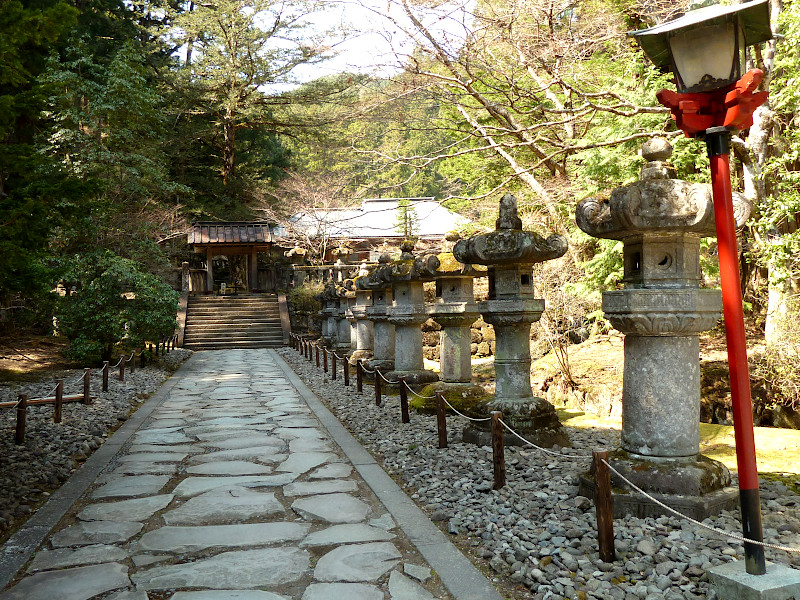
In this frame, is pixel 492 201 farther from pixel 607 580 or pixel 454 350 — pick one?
pixel 607 580

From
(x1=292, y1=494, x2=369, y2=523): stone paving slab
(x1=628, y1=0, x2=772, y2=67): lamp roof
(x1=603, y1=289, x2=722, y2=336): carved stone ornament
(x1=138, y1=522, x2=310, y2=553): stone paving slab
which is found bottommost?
(x1=292, y1=494, x2=369, y2=523): stone paving slab

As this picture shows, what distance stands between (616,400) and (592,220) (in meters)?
5.63

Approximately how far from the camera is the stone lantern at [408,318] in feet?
32.3

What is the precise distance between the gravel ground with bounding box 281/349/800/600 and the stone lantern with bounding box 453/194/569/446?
29cm

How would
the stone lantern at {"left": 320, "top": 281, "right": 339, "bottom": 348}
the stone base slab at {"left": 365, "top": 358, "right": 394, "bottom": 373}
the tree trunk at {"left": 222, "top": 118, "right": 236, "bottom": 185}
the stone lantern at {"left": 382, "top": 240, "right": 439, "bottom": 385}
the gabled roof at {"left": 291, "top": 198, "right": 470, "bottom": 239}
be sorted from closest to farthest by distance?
the stone lantern at {"left": 382, "top": 240, "right": 439, "bottom": 385}, the stone base slab at {"left": 365, "top": 358, "right": 394, "bottom": 373}, the stone lantern at {"left": 320, "top": 281, "right": 339, "bottom": 348}, the gabled roof at {"left": 291, "top": 198, "right": 470, "bottom": 239}, the tree trunk at {"left": 222, "top": 118, "right": 236, "bottom": 185}

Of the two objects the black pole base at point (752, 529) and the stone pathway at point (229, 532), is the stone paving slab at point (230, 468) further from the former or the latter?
the black pole base at point (752, 529)

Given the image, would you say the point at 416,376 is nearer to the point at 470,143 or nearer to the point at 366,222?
the point at 470,143

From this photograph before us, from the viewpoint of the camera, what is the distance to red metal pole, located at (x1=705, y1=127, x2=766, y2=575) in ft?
9.79

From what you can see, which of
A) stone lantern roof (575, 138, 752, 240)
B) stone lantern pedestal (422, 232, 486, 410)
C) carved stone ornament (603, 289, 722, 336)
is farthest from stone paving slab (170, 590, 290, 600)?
stone lantern pedestal (422, 232, 486, 410)

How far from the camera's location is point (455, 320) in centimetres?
831

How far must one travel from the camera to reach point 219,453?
665cm

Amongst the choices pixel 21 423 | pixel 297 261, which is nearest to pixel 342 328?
pixel 21 423

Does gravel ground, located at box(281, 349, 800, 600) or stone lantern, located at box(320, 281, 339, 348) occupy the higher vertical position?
stone lantern, located at box(320, 281, 339, 348)

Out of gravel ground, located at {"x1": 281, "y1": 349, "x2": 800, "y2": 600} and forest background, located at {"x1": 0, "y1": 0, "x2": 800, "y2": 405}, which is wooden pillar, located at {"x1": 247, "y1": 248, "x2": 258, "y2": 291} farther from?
gravel ground, located at {"x1": 281, "y1": 349, "x2": 800, "y2": 600}
